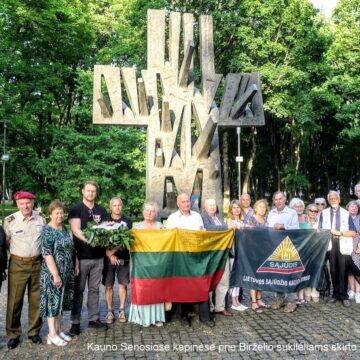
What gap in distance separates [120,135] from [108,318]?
14469mm

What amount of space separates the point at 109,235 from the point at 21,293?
1.32 m

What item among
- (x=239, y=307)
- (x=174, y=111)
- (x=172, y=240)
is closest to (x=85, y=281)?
(x=172, y=240)

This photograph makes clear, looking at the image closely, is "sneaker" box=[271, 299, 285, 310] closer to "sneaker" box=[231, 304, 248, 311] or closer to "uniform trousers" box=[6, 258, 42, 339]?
"sneaker" box=[231, 304, 248, 311]

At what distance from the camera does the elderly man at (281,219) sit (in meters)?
7.25

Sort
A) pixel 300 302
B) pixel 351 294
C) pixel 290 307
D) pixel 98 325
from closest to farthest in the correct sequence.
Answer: pixel 98 325, pixel 290 307, pixel 300 302, pixel 351 294

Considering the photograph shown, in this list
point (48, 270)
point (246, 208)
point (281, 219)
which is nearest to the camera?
point (48, 270)

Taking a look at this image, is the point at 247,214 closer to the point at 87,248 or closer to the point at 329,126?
the point at 87,248

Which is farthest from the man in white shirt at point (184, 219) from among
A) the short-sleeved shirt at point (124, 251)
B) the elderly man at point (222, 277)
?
A: the short-sleeved shirt at point (124, 251)

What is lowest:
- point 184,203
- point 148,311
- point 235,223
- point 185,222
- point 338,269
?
point 148,311

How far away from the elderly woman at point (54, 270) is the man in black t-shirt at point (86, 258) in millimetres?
341

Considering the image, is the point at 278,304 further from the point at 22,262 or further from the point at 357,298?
the point at 22,262

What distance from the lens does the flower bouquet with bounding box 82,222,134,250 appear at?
5785mm

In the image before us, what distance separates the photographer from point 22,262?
5625 millimetres

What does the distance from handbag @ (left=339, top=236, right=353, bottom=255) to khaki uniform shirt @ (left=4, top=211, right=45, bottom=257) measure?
496 cm
